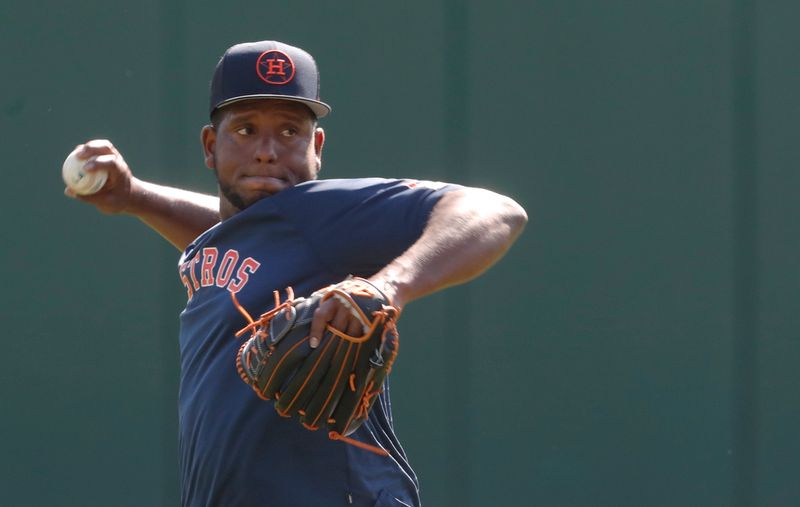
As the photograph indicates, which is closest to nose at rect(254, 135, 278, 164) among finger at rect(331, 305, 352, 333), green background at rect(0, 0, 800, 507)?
finger at rect(331, 305, 352, 333)

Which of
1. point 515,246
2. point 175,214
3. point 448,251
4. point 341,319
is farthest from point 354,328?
point 515,246

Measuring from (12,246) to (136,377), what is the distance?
1.82 ft

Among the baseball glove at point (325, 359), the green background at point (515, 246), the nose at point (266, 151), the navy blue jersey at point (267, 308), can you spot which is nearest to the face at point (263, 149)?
the nose at point (266, 151)

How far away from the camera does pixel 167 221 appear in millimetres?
2777

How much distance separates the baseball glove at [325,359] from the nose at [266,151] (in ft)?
1.30

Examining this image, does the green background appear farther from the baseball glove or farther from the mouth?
the baseball glove

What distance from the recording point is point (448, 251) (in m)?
1.75

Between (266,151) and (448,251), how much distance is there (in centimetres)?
56

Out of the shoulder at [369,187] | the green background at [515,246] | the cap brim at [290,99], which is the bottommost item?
the green background at [515,246]

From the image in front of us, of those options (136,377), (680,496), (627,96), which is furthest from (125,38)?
(680,496)

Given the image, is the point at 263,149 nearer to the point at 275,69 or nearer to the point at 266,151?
the point at 266,151

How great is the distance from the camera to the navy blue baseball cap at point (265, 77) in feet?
7.11

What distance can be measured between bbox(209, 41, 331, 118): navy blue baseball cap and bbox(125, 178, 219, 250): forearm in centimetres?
58

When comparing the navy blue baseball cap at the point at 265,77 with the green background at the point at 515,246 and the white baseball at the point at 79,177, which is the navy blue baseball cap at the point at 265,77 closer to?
the white baseball at the point at 79,177
